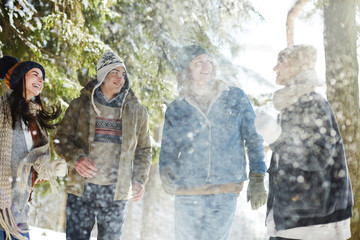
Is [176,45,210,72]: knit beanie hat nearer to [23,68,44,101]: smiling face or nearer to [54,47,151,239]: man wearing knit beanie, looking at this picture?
[54,47,151,239]: man wearing knit beanie

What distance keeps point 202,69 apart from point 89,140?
123cm

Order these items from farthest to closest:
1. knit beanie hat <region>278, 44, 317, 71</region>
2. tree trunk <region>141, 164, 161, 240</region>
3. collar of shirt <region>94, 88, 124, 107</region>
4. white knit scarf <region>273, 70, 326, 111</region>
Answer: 1. tree trunk <region>141, 164, 161, 240</region>
2. collar of shirt <region>94, 88, 124, 107</region>
3. knit beanie hat <region>278, 44, 317, 71</region>
4. white knit scarf <region>273, 70, 326, 111</region>

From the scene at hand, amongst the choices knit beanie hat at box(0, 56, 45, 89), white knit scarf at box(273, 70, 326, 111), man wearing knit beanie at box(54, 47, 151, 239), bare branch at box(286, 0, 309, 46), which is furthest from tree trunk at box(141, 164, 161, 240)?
white knit scarf at box(273, 70, 326, 111)

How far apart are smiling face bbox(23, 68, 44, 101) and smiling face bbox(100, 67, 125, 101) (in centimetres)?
58

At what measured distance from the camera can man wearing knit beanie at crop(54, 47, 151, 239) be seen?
3.12 meters

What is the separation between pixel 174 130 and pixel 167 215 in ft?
75.9

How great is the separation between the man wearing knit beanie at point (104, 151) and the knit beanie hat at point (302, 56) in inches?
59.0

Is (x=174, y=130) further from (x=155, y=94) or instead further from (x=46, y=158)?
(x=155, y=94)

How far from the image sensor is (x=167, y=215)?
25594mm

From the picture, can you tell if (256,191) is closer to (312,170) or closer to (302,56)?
(312,170)

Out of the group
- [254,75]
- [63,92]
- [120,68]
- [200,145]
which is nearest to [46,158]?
[120,68]

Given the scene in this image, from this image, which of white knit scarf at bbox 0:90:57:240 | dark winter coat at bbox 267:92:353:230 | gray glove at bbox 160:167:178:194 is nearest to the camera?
dark winter coat at bbox 267:92:353:230

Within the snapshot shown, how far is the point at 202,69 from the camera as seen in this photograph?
342 centimetres

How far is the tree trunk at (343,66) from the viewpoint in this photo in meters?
4.72
